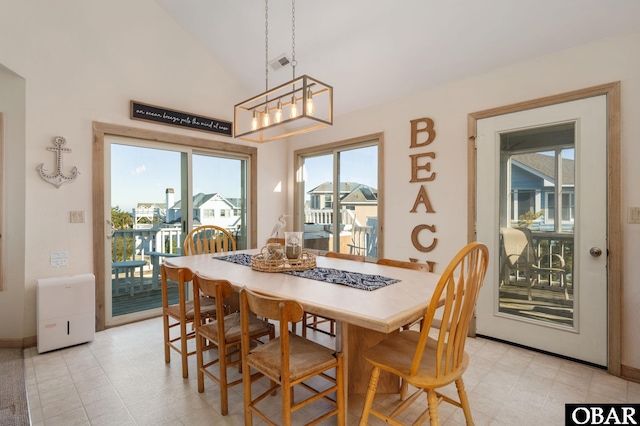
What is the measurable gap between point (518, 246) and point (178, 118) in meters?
3.71

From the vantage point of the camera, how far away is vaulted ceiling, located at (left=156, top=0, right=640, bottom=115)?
7.79ft

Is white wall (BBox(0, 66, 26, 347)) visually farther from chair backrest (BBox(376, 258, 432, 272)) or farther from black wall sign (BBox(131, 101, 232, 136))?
chair backrest (BBox(376, 258, 432, 272))

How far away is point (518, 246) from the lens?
112 inches

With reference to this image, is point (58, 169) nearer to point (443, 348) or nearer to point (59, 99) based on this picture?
point (59, 99)

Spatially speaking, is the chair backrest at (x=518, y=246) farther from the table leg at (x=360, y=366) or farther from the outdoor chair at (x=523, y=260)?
the table leg at (x=360, y=366)

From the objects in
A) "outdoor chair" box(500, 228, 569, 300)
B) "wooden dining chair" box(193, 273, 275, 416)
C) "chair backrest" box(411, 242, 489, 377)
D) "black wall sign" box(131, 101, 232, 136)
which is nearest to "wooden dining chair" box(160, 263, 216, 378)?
"wooden dining chair" box(193, 273, 275, 416)

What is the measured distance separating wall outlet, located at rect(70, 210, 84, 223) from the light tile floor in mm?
1158

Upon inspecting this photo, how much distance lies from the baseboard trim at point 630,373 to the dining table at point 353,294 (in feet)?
5.25

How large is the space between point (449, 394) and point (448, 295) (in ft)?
3.87

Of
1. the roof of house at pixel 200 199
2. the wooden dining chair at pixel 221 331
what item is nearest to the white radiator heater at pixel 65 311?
the roof of house at pixel 200 199

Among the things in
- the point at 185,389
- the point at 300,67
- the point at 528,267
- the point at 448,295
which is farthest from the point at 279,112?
the point at 528,267

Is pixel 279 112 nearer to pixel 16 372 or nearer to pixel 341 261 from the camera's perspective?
pixel 341 261

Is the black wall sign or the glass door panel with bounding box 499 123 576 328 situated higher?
the black wall sign

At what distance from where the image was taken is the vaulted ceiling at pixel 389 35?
2.37 m
